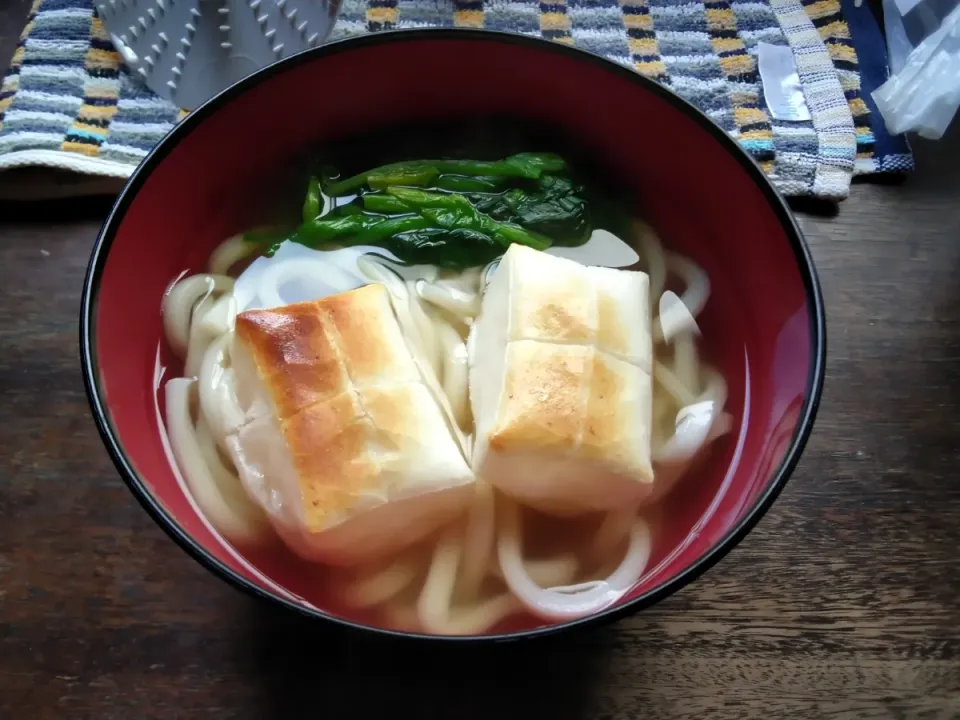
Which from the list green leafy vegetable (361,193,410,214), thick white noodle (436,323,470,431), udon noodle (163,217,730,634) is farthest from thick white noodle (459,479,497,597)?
green leafy vegetable (361,193,410,214)

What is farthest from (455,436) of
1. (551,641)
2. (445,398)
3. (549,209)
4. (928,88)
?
(928,88)

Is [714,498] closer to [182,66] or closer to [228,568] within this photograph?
[228,568]

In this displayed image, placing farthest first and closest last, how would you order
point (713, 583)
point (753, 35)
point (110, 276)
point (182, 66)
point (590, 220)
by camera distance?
1. point (753, 35)
2. point (182, 66)
3. point (590, 220)
4. point (713, 583)
5. point (110, 276)

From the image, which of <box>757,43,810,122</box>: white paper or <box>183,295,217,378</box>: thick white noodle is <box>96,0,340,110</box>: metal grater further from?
<box>757,43,810,122</box>: white paper

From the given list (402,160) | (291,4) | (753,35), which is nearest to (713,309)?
(402,160)

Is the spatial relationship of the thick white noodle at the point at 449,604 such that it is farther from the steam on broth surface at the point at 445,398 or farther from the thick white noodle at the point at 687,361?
the thick white noodle at the point at 687,361

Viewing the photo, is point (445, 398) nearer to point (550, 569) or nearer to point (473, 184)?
point (550, 569)

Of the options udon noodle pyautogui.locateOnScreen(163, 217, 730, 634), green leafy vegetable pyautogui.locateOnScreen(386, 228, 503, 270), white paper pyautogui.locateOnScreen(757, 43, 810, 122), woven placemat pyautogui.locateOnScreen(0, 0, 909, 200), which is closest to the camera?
udon noodle pyautogui.locateOnScreen(163, 217, 730, 634)
